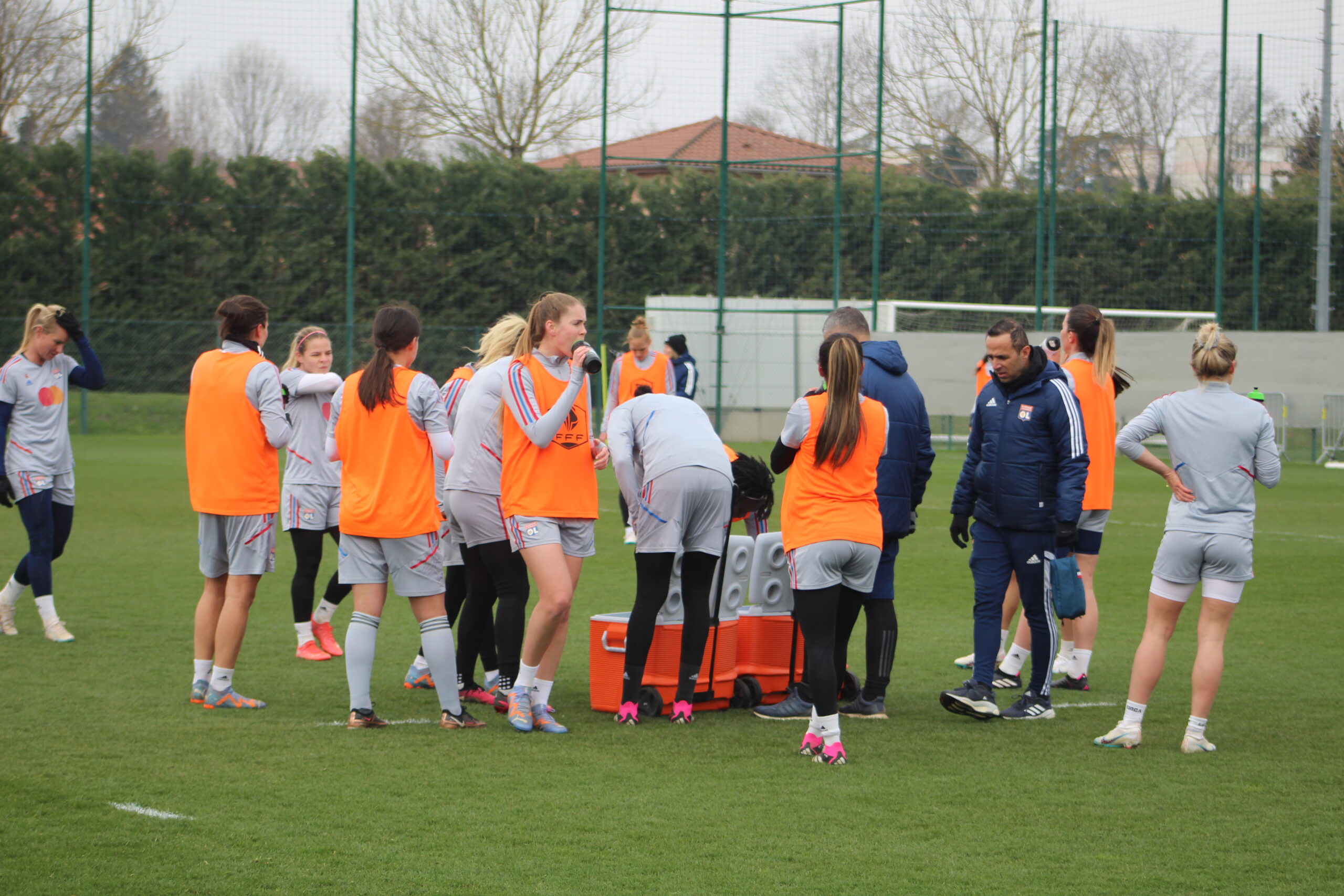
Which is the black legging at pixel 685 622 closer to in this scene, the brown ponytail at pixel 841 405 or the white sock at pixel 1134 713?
the brown ponytail at pixel 841 405

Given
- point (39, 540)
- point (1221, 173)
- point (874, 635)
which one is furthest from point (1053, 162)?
point (39, 540)

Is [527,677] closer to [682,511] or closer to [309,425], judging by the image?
[682,511]

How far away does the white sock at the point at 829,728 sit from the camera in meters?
5.23

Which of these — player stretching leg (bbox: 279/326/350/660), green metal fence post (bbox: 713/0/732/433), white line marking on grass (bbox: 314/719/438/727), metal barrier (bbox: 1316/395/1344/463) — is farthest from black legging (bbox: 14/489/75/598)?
metal barrier (bbox: 1316/395/1344/463)

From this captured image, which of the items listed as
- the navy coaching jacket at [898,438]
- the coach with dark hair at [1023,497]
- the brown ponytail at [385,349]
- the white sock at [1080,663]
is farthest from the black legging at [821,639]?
the white sock at [1080,663]

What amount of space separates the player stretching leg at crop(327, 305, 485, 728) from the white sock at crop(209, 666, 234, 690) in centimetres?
70

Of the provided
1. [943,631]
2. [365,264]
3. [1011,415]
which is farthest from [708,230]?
[1011,415]

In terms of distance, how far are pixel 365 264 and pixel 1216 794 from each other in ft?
79.0

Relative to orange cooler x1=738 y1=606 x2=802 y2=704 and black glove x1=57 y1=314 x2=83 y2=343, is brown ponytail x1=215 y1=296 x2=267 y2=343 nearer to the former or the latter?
black glove x1=57 y1=314 x2=83 y2=343

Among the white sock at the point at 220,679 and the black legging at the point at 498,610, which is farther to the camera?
the white sock at the point at 220,679

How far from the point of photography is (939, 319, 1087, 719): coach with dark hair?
19.2 feet

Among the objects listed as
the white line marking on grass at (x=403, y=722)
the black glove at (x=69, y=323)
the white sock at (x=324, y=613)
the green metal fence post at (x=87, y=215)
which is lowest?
the white line marking on grass at (x=403, y=722)

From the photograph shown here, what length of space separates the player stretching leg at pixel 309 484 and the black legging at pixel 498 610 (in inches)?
41.0

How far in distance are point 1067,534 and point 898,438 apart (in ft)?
2.76
